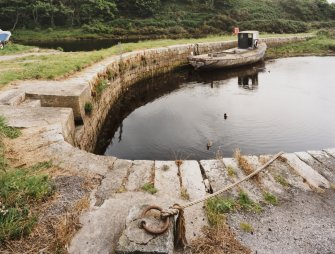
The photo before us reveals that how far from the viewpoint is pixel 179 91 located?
659 inches

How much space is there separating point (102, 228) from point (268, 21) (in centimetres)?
4649

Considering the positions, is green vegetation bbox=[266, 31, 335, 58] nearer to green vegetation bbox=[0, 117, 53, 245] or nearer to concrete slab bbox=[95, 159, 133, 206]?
concrete slab bbox=[95, 159, 133, 206]

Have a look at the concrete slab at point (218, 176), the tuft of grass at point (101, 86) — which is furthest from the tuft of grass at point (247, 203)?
the tuft of grass at point (101, 86)

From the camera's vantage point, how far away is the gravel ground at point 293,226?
3152 mm

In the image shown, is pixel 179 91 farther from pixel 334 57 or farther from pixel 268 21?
pixel 268 21

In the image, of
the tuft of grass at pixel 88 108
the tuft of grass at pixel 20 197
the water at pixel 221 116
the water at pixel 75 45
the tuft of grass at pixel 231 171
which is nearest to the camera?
the tuft of grass at pixel 20 197

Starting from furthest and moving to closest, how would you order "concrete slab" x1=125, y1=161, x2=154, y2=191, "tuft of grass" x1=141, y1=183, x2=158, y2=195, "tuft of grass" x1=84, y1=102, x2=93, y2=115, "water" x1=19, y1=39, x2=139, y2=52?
"water" x1=19, y1=39, x2=139, y2=52, "tuft of grass" x1=84, y1=102, x2=93, y2=115, "concrete slab" x1=125, y1=161, x2=154, y2=191, "tuft of grass" x1=141, y1=183, x2=158, y2=195

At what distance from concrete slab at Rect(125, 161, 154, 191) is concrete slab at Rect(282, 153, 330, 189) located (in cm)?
241

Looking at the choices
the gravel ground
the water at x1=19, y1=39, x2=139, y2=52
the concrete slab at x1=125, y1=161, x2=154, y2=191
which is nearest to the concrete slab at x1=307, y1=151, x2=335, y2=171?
A: the gravel ground

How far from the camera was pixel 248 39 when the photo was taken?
78.2 feet

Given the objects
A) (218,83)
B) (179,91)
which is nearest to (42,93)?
(179,91)

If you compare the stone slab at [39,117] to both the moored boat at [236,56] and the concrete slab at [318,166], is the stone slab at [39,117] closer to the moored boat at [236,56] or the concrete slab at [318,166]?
the concrete slab at [318,166]

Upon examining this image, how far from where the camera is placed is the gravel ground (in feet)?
10.3

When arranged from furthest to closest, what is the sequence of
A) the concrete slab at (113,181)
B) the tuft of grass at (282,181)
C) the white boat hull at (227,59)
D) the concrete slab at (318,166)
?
the white boat hull at (227,59) → the concrete slab at (318,166) → the tuft of grass at (282,181) → the concrete slab at (113,181)
